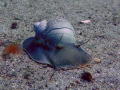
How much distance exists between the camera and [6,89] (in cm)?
236

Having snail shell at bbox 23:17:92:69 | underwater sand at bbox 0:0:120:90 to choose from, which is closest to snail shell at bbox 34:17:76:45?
snail shell at bbox 23:17:92:69

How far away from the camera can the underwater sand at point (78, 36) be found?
8.41 feet

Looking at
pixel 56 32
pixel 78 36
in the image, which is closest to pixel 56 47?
pixel 56 32

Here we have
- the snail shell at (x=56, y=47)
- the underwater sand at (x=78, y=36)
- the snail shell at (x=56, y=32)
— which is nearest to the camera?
the underwater sand at (x=78, y=36)

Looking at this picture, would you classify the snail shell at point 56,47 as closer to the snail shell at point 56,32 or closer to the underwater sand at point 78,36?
the snail shell at point 56,32

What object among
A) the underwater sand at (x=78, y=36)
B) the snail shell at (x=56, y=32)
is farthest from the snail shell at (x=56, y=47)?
Answer: the underwater sand at (x=78, y=36)

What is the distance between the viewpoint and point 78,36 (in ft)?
13.1

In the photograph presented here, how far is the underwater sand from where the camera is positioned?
256 centimetres

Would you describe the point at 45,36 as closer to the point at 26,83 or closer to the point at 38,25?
the point at 38,25

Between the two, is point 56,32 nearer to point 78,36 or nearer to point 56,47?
point 56,47

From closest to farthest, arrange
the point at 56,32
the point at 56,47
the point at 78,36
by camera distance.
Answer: the point at 56,47
the point at 56,32
the point at 78,36

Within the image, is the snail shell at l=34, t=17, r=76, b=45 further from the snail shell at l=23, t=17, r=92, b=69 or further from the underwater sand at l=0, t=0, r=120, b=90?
the underwater sand at l=0, t=0, r=120, b=90

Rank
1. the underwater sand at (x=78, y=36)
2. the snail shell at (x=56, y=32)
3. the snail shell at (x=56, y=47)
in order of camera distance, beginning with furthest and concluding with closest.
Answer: the snail shell at (x=56, y=32) < the snail shell at (x=56, y=47) < the underwater sand at (x=78, y=36)

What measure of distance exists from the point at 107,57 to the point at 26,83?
6.23ft
